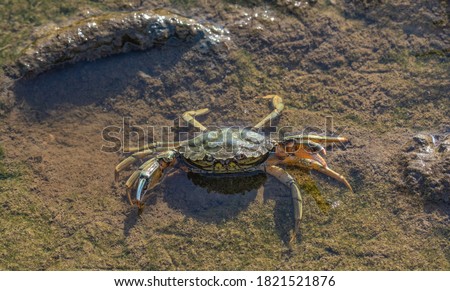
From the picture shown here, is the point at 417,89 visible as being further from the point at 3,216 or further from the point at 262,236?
the point at 3,216

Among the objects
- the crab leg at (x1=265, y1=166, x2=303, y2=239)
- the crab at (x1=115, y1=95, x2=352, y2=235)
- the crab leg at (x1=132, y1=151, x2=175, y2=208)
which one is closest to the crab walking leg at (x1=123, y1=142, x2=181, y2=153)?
the crab at (x1=115, y1=95, x2=352, y2=235)

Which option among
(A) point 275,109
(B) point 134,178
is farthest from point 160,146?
(A) point 275,109

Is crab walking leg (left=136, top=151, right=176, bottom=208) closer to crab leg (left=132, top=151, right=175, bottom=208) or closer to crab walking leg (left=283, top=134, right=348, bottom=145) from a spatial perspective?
crab leg (left=132, top=151, right=175, bottom=208)

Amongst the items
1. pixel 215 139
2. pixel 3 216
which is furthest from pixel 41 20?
pixel 215 139

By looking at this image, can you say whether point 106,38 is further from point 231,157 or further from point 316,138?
point 316,138

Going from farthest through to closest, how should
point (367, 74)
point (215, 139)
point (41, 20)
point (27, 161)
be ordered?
1. point (41, 20)
2. point (367, 74)
3. point (27, 161)
4. point (215, 139)

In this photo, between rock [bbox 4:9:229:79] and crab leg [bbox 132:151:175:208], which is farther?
rock [bbox 4:9:229:79]

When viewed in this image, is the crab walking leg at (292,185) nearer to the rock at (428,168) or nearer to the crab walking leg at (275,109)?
the crab walking leg at (275,109)
